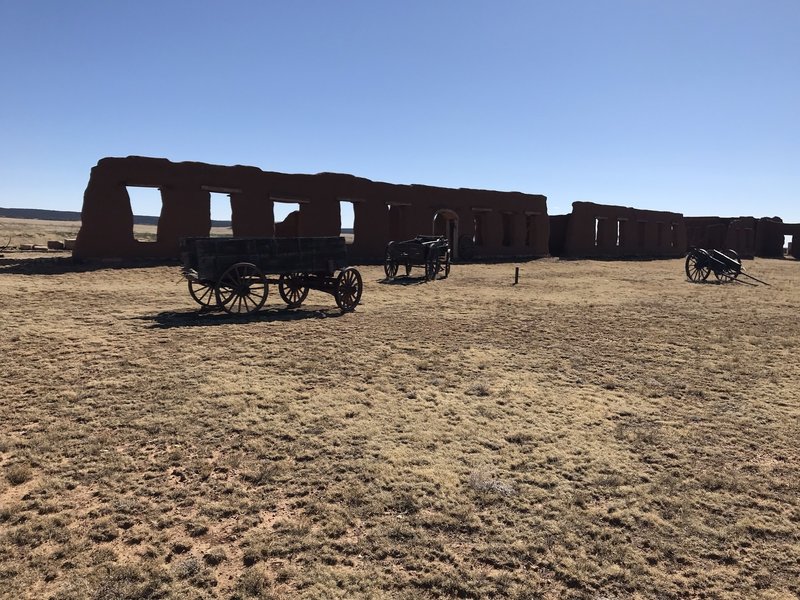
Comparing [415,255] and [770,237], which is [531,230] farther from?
[770,237]

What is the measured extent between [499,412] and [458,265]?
16.4 m

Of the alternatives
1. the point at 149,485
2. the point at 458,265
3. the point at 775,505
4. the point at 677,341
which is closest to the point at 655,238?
the point at 458,265

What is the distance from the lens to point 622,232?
98.4ft

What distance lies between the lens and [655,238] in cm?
3234

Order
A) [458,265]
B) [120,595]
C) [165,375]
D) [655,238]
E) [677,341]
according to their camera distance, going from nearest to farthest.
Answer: [120,595], [165,375], [677,341], [458,265], [655,238]

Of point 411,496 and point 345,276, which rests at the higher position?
point 345,276

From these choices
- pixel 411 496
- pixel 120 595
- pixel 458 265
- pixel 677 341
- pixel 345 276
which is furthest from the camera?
pixel 458 265

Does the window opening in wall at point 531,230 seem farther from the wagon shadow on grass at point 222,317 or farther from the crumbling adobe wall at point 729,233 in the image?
the wagon shadow on grass at point 222,317

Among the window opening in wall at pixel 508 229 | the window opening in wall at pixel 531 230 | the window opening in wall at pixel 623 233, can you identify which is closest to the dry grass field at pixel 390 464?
the window opening in wall at pixel 508 229

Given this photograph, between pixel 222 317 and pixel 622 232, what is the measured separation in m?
27.4

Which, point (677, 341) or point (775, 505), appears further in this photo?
point (677, 341)

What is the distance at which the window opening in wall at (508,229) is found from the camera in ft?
84.1

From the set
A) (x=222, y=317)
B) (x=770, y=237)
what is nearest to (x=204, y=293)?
(x=222, y=317)

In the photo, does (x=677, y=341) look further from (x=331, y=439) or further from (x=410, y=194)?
(x=410, y=194)
